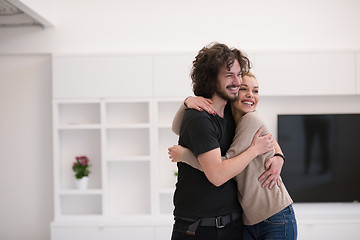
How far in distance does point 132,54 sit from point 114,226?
5.59 feet

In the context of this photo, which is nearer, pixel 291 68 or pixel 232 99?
pixel 232 99

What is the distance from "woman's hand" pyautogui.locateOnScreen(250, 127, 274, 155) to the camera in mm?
1688

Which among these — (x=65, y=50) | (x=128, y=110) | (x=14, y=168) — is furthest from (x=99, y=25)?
(x=14, y=168)

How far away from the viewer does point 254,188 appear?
1736 mm

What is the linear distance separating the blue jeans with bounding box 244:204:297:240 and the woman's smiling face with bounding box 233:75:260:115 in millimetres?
520

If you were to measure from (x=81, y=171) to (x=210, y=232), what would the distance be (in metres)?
2.39

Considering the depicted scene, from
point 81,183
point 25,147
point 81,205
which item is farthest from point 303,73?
point 25,147

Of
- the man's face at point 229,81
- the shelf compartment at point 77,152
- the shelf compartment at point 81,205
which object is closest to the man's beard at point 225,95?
the man's face at point 229,81

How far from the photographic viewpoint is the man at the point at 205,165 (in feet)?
5.38

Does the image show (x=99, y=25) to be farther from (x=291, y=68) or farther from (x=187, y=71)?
(x=291, y=68)

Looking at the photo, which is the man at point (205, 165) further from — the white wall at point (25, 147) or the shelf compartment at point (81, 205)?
the white wall at point (25, 147)

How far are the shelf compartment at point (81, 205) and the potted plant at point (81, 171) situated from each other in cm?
21

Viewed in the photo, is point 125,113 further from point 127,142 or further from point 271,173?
point 271,173

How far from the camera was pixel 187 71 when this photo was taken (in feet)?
12.3
